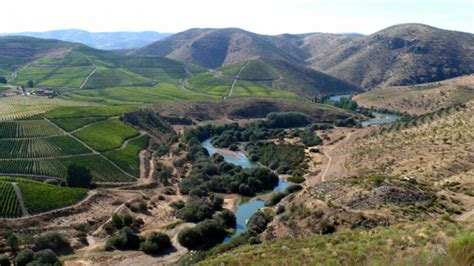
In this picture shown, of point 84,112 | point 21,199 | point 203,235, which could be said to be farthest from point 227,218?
point 84,112

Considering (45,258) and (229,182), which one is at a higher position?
(45,258)

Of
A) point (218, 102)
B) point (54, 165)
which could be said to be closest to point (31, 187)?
point (54, 165)

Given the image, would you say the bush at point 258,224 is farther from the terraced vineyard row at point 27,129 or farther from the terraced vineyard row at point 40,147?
the terraced vineyard row at point 27,129

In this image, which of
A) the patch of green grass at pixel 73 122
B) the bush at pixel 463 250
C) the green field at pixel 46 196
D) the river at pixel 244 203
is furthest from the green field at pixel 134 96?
the bush at pixel 463 250

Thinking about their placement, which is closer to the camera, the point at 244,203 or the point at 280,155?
the point at 244,203

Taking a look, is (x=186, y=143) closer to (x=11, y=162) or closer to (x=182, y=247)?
(x=11, y=162)

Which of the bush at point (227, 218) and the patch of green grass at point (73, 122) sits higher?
the patch of green grass at point (73, 122)

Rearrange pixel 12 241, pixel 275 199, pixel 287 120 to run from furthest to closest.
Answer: pixel 287 120 < pixel 275 199 < pixel 12 241

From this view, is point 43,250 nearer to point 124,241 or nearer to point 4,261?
point 4,261
